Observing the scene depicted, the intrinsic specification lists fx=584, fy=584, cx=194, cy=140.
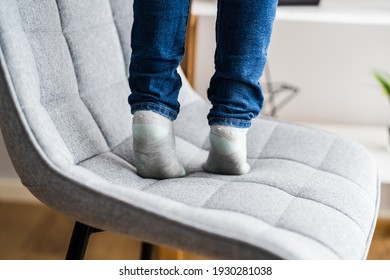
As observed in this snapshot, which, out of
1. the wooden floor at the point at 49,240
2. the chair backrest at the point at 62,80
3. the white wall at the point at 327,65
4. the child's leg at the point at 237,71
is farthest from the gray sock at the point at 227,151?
the white wall at the point at 327,65

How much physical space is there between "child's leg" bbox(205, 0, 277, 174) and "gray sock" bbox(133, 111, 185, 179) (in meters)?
0.07

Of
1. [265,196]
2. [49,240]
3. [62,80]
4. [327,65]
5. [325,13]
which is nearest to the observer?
[265,196]

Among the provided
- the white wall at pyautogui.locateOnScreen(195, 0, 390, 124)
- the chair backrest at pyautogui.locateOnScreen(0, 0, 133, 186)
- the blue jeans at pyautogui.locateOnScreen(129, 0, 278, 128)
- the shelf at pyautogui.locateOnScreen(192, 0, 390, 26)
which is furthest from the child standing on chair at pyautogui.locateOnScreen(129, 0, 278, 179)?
the white wall at pyautogui.locateOnScreen(195, 0, 390, 124)

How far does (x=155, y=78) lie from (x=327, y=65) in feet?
3.03

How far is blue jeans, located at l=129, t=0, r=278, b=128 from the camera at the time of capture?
32.3 inches

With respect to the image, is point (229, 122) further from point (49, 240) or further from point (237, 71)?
point (49, 240)

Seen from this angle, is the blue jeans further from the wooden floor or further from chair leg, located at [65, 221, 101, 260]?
the wooden floor

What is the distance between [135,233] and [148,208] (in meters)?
0.04

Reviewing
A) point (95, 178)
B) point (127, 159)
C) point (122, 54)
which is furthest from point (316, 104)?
point (95, 178)

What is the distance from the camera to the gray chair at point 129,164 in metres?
0.69

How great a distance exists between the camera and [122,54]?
1086mm

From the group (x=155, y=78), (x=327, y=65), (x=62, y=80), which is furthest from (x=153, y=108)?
(x=327, y=65)

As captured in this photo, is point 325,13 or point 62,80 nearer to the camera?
point 62,80

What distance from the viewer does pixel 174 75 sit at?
0.90m
